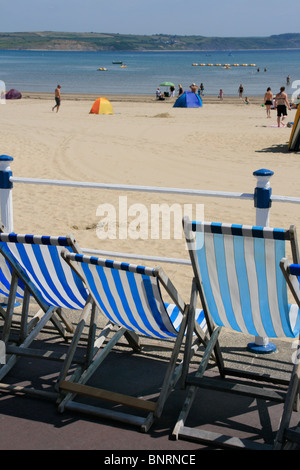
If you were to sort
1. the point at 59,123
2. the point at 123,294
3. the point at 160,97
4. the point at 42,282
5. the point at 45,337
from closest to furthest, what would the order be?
the point at 123,294, the point at 42,282, the point at 45,337, the point at 59,123, the point at 160,97

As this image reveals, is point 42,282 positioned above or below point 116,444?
above

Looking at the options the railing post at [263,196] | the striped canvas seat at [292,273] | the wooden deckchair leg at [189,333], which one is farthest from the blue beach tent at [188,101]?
the striped canvas seat at [292,273]

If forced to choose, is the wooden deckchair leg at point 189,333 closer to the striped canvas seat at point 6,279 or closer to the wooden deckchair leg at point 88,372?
the wooden deckchair leg at point 88,372

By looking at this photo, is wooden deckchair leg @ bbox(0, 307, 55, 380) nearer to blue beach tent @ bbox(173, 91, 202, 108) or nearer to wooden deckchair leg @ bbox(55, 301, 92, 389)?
wooden deckchair leg @ bbox(55, 301, 92, 389)

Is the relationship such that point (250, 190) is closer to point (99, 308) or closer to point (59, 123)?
point (99, 308)

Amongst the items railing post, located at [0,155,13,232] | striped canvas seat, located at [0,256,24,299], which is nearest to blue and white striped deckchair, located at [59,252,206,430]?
striped canvas seat, located at [0,256,24,299]

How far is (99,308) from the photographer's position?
11.2 ft

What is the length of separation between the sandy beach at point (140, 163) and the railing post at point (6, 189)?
1976 mm

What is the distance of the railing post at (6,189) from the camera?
4441 mm

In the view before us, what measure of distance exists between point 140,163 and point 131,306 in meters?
11.9

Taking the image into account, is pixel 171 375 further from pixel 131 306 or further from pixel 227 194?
pixel 227 194

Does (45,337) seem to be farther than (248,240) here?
Yes

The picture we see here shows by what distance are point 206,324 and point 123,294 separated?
0.68 meters

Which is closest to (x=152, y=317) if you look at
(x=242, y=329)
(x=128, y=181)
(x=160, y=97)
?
(x=242, y=329)
